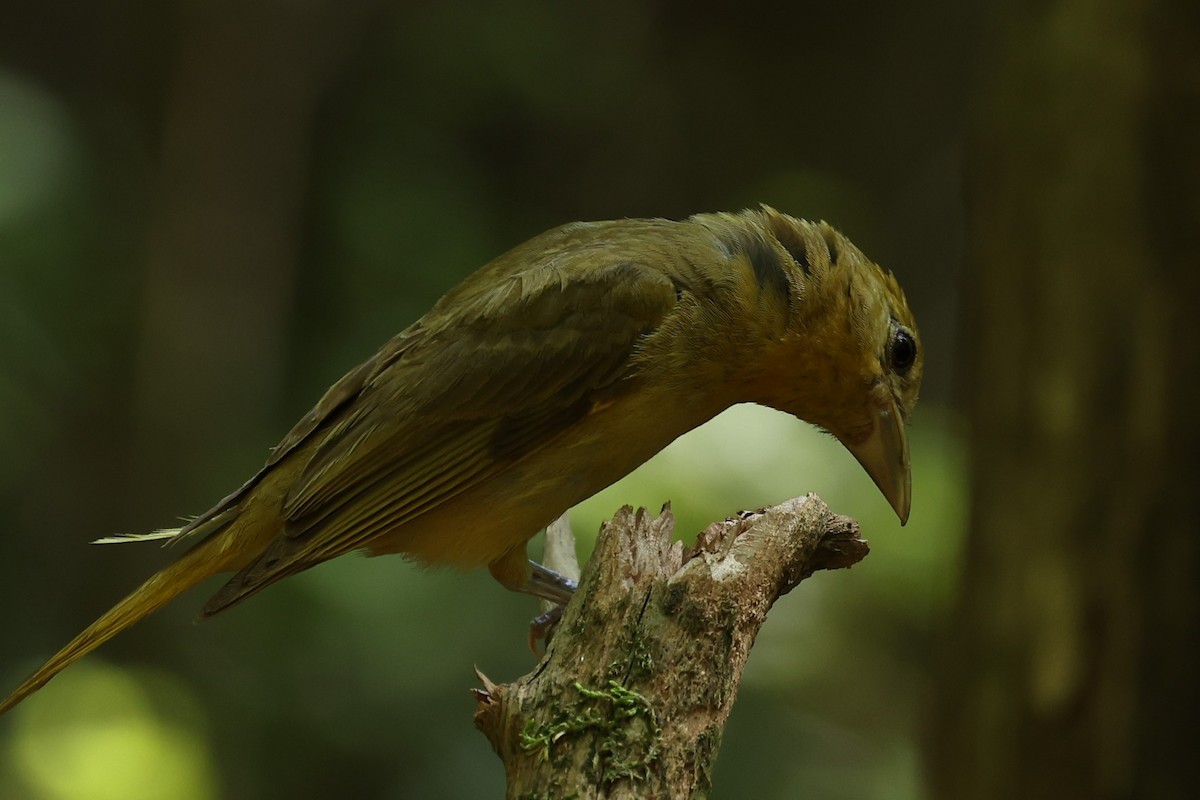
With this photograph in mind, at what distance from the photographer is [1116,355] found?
380cm

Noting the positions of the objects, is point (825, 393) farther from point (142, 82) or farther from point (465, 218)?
point (142, 82)

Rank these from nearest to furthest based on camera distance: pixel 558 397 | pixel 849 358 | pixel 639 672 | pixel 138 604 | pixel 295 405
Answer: pixel 639 672
pixel 138 604
pixel 558 397
pixel 849 358
pixel 295 405

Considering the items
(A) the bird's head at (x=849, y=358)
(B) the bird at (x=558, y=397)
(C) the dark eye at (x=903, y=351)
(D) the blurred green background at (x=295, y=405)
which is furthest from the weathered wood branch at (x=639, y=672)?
(D) the blurred green background at (x=295, y=405)

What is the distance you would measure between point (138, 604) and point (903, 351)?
1.81 metres

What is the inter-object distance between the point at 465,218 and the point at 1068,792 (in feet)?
11.7

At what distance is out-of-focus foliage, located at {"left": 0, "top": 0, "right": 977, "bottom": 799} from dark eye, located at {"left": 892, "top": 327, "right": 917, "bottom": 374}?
970 mm

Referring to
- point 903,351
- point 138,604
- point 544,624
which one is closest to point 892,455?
point 903,351

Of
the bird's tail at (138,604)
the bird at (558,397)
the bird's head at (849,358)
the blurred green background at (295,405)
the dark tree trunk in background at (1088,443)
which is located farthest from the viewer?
the blurred green background at (295,405)

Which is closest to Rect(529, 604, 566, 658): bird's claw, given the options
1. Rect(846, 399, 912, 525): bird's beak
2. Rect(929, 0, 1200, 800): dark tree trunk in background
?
Rect(846, 399, 912, 525): bird's beak

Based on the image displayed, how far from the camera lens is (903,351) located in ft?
10.5

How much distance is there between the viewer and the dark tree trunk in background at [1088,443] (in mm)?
3703

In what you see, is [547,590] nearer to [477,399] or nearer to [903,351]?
[477,399]

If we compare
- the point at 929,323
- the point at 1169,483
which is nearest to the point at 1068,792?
the point at 1169,483

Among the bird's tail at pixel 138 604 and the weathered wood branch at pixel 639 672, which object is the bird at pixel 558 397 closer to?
the bird's tail at pixel 138 604
